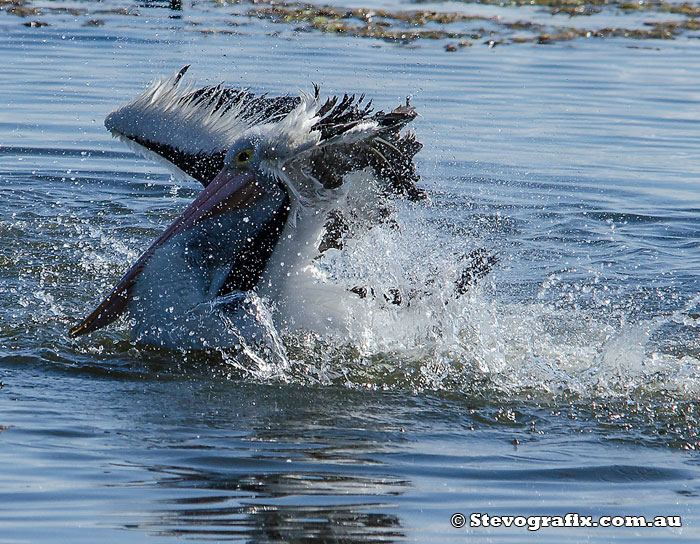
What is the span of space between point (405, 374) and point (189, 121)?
6.17ft

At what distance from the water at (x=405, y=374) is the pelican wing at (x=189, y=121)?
92 cm

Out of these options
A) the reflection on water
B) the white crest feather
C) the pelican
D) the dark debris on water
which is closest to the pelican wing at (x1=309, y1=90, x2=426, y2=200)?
the pelican

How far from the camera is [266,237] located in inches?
215

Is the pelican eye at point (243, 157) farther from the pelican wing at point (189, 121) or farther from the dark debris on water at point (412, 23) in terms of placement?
the dark debris on water at point (412, 23)

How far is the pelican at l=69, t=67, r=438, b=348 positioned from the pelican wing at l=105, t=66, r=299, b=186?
0.14 m

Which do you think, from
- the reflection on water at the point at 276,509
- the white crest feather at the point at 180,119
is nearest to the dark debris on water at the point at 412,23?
the white crest feather at the point at 180,119

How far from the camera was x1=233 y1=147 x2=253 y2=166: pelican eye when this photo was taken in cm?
533

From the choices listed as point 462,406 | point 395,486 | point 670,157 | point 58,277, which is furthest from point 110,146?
point 395,486

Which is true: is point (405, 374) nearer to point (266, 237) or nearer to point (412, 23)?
point (266, 237)

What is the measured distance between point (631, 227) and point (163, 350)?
4.15 m

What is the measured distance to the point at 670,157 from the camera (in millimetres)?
10523

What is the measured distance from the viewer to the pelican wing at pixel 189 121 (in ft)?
19.2

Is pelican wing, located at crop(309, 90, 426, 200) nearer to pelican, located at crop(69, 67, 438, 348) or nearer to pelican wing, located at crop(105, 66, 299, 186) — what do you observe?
pelican, located at crop(69, 67, 438, 348)

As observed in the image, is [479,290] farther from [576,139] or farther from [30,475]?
[576,139]
